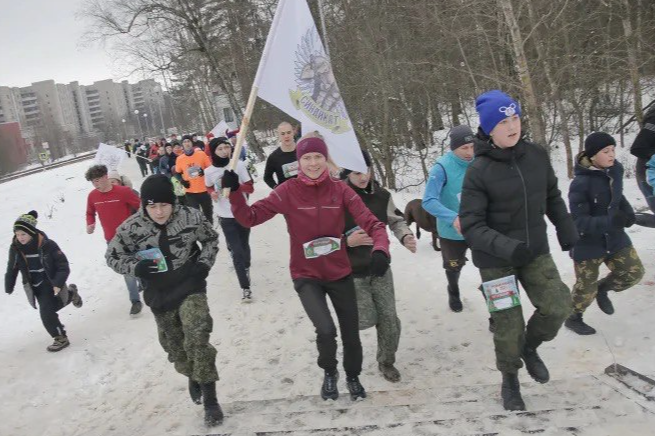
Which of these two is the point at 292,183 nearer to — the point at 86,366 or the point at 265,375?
the point at 265,375

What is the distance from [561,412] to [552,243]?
4.17 metres

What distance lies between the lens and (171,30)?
27641 mm

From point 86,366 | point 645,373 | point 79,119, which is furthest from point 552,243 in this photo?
point 79,119

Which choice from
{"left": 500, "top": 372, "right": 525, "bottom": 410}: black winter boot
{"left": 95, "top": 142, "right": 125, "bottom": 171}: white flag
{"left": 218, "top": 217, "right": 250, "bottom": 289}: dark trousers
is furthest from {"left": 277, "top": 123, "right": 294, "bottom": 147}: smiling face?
{"left": 95, "top": 142, "right": 125, "bottom": 171}: white flag

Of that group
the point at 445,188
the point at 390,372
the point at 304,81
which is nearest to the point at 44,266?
the point at 304,81

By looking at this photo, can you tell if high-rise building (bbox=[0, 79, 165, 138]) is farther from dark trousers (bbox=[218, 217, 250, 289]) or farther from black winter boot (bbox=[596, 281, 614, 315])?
black winter boot (bbox=[596, 281, 614, 315])

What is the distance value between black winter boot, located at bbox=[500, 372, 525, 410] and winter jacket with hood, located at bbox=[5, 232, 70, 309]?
525cm

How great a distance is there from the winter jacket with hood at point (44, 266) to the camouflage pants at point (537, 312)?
17.0 ft

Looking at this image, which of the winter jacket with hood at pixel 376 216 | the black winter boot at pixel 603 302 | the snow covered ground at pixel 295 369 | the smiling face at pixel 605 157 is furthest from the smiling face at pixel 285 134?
the black winter boot at pixel 603 302

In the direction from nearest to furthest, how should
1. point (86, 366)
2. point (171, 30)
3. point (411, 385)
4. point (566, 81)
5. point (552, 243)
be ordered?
point (411, 385) < point (86, 366) < point (552, 243) < point (566, 81) < point (171, 30)

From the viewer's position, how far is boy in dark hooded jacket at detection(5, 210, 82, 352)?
6227 mm

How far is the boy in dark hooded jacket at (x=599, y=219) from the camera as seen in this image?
4.32 metres

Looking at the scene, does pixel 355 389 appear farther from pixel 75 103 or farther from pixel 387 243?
pixel 75 103

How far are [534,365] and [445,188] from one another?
197cm
